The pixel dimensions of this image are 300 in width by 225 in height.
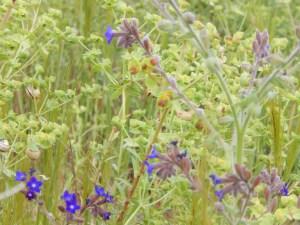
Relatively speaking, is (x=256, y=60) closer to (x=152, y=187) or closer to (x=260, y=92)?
(x=260, y=92)

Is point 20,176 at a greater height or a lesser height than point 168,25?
lesser

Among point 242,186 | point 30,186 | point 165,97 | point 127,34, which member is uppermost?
point 127,34

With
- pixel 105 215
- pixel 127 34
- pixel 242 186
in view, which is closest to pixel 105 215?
pixel 105 215

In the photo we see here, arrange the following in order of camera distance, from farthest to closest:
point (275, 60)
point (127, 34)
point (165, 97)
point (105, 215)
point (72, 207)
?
point (105, 215) < point (72, 207) < point (127, 34) < point (165, 97) < point (275, 60)

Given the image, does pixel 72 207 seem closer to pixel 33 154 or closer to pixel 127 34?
pixel 33 154

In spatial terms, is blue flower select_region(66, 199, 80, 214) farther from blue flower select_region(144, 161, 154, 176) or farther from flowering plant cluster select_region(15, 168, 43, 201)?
blue flower select_region(144, 161, 154, 176)

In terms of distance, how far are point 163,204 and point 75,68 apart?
57.4 inches

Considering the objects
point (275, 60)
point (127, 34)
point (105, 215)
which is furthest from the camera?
point (105, 215)

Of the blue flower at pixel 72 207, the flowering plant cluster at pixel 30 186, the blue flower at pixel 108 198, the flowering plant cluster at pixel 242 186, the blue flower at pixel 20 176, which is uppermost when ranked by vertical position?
the flowering plant cluster at pixel 242 186

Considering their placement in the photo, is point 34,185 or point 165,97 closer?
point 165,97

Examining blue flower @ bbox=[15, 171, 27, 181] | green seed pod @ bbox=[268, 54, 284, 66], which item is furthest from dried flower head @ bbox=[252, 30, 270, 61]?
blue flower @ bbox=[15, 171, 27, 181]

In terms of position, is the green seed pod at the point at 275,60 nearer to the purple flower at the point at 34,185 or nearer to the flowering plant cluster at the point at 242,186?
the flowering plant cluster at the point at 242,186

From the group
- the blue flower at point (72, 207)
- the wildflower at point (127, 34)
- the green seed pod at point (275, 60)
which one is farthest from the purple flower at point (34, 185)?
the green seed pod at point (275, 60)

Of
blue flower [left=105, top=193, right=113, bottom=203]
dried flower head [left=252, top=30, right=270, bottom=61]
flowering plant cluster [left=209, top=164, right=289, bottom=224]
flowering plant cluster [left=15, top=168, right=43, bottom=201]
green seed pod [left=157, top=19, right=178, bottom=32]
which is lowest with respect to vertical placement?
blue flower [left=105, top=193, right=113, bottom=203]
